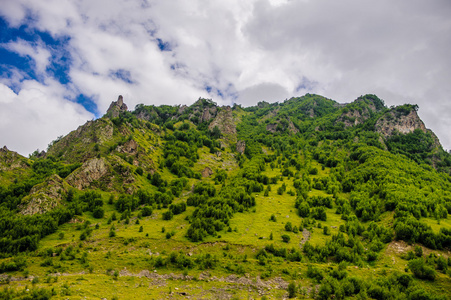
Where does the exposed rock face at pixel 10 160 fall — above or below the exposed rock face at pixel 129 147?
below

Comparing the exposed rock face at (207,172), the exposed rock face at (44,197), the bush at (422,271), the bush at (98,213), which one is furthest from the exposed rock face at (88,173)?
the bush at (422,271)

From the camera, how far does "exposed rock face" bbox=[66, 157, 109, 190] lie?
311ft

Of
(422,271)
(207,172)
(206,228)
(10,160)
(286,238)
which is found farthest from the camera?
(207,172)

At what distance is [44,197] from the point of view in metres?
79.7

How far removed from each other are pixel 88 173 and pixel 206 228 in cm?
5878

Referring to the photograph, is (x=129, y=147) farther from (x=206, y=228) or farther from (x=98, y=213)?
(x=206, y=228)

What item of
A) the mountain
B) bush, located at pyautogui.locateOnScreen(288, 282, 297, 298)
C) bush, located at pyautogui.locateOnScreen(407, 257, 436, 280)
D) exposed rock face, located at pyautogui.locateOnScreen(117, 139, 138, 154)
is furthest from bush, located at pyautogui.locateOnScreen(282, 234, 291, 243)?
exposed rock face, located at pyautogui.locateOnScreen(117, 139, 138, 154)

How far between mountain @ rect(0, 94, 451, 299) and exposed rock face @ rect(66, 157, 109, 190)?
0.45 metres

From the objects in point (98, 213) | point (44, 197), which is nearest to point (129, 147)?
point (98, 213)

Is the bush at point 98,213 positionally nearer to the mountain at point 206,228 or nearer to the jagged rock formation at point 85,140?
the mountain at point 206,228

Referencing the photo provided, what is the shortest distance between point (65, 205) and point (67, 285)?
55425 mm

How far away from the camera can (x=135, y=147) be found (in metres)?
136

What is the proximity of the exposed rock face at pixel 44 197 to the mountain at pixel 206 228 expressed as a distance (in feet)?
1.25

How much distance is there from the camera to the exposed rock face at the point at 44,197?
249ft
